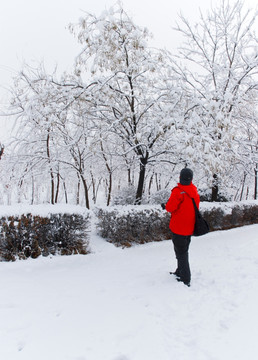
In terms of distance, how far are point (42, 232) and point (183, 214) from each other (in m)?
2.85

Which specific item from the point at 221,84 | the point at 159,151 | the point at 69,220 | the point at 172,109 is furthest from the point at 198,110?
the point at 69,220

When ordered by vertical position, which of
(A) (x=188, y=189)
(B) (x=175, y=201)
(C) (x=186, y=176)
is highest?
(C) (x=186, y=176)

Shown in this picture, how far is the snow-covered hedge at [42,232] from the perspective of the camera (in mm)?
4246

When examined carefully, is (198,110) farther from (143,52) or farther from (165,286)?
(165,286)

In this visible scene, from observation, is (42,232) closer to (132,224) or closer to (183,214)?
(132,224)

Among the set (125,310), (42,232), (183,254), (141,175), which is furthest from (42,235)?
(141,175)

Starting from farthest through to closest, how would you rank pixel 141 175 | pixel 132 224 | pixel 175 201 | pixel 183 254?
pixel 141 175
pixel 132 224
pixel 183 254
pixel 175 201

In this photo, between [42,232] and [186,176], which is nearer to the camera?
[186,176]

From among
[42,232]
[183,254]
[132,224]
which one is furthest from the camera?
[132,224]

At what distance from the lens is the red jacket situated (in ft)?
11.5

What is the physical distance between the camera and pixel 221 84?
7.94 meters

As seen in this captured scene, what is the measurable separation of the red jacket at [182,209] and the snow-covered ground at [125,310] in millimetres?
898

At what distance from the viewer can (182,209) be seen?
11.6ft

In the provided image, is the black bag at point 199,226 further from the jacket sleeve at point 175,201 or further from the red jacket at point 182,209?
the jacket sleeve at point 175,201
